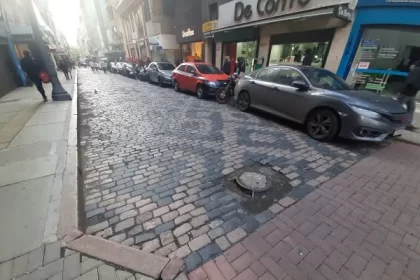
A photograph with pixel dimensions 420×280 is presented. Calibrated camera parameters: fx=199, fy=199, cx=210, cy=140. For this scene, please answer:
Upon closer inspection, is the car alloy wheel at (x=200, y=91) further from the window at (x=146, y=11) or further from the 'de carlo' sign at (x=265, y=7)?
the window at (x=146, y=11)

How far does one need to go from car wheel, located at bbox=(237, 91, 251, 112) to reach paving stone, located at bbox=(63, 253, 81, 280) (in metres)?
6.15

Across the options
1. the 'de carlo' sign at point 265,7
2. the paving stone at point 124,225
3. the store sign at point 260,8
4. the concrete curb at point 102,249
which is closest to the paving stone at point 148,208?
the paving stone at point 124,225

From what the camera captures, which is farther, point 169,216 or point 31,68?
point 31,68

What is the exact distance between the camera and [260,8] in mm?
11391

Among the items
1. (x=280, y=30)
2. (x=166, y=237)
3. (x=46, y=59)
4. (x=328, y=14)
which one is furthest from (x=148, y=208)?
(x=280, y=30)

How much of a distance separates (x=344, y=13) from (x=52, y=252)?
1084cm

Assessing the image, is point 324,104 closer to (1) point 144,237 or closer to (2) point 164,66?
(1) point 144,237

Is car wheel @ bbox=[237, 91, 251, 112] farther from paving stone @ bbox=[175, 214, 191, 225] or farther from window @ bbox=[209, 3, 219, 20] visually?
window @ bbox=[209, 3, 219, 20]

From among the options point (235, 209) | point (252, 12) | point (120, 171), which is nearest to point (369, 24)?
point (252, 12)

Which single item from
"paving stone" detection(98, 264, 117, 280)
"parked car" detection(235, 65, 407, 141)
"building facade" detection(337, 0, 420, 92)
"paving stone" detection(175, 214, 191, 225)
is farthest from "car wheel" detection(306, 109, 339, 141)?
"building facade" detection(337, 0, 420, 92)

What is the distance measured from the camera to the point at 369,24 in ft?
26.3

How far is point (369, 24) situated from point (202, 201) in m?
9.97

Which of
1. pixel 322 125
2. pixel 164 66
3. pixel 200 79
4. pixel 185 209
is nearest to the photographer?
pixel 185 209

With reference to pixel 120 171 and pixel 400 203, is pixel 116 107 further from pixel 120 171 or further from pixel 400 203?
pixel 400 203
